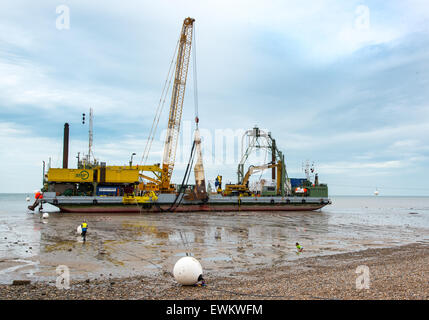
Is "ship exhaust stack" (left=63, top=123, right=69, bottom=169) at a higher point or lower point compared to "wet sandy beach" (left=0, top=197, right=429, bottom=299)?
higher

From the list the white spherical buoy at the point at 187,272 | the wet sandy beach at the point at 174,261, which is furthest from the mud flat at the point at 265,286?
the white spherical buoy at the point at 187,272

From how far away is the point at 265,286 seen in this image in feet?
30.7

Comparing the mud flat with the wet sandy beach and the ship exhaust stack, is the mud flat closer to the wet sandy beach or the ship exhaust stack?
the wet sandy beach

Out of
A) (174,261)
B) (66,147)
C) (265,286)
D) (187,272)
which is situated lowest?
(174,261)

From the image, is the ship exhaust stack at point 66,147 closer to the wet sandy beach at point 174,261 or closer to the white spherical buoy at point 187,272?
the wet sandy beach at point 174,261

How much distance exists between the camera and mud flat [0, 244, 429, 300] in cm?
839

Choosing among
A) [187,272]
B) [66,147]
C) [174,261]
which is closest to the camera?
[187,272]

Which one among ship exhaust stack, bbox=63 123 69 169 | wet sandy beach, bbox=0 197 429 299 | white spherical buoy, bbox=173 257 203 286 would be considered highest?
ship exhaust stack, bbox=63 123 69 169

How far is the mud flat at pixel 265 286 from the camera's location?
8392mm

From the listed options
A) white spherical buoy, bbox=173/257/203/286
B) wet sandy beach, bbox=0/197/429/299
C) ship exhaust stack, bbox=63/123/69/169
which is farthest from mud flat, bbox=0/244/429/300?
ship exhaust stack, bbox=63/123/69/169

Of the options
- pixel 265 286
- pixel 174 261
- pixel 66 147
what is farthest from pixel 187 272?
pixel 66 147

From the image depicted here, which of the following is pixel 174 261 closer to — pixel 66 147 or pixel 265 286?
pixel 265 286
